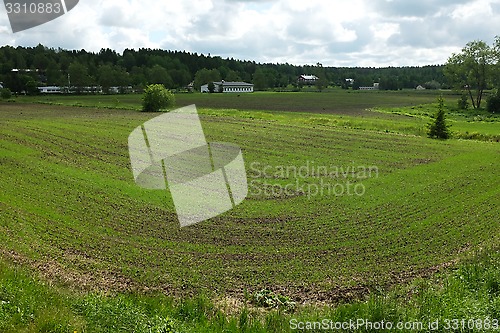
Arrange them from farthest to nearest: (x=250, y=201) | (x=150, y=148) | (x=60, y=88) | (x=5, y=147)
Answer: (x=60, y=88) < (x=150, y=148) < (x=5, y=147) < (x=250, y=201)

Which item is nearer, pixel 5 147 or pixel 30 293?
pixel 30 293

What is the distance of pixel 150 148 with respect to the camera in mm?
37594

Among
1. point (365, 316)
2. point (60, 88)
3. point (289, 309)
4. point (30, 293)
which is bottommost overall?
point (289, 309)

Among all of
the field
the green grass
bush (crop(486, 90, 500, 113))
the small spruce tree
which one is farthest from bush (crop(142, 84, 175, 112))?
the green grass

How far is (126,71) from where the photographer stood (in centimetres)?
14625

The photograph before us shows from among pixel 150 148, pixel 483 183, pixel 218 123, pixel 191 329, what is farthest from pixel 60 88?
pixel 191 329

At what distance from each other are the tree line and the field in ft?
294

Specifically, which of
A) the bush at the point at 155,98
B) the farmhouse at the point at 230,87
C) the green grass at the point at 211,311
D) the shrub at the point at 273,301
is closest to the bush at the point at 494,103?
the bush at the point at 155,98

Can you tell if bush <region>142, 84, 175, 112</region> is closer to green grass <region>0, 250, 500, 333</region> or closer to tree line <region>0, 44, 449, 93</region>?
tree line <region>0, 44, 449, 93</region>

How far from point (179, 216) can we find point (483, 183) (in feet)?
59.4

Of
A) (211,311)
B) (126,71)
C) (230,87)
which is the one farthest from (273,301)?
(126,71)

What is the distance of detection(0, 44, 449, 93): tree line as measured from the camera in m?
118

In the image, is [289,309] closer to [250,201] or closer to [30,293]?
[30,293]

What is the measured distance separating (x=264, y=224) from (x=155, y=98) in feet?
178
